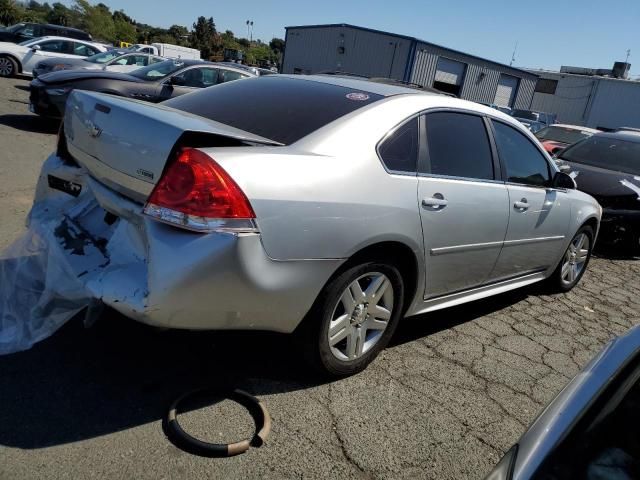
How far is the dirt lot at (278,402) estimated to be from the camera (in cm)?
220

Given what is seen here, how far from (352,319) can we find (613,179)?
5.70 metres

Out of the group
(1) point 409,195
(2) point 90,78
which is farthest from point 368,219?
(2) point 90,78

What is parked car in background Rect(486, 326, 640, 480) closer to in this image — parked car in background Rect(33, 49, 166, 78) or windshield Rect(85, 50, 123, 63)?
parked car in background Rect(33, 49, 166, 78)

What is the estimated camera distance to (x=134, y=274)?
7.59ft

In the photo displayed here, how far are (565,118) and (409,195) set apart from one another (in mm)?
42485

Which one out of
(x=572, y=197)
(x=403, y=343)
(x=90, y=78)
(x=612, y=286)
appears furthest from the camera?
(x=90, y=78)

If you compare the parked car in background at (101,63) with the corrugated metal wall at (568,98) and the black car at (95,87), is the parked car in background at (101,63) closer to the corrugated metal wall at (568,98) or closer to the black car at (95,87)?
the black car at (95,87)

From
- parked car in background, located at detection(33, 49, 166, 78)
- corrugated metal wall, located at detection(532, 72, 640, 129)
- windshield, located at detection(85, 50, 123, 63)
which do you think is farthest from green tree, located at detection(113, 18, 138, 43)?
parked car in background, located at detection(33, 49, 166, 78)

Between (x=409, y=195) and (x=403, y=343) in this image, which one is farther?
(x=403, y=343)

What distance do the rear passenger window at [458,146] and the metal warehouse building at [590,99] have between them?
35.1 metres

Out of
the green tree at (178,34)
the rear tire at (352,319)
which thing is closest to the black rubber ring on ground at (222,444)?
the rear tire at (352,319)

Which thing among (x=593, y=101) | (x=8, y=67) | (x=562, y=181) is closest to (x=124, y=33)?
(x=593, y=101)

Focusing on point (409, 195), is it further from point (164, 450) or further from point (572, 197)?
point (572, 197)

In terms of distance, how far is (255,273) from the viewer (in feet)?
7.57
